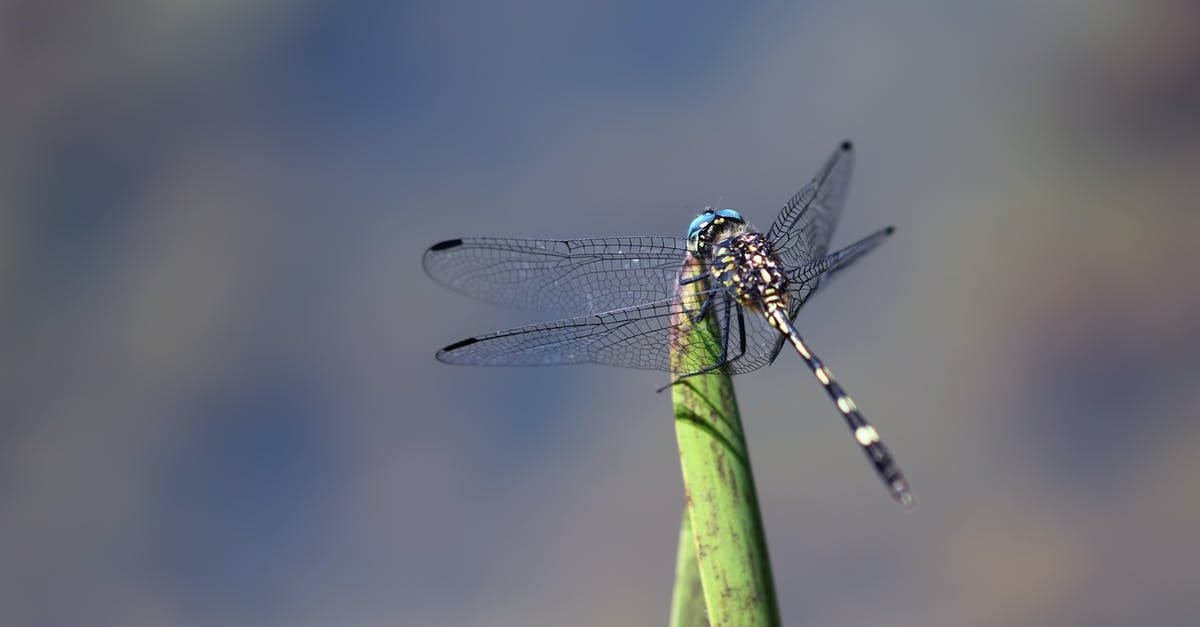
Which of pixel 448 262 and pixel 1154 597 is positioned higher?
pixel 1154 597

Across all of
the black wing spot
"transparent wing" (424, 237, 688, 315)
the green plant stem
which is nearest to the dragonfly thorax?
"transparent wing" (424, 237, 688, 315)

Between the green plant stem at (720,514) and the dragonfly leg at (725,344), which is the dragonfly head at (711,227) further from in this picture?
the green plant stem at (720,514)

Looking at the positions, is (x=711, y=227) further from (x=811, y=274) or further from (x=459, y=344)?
(x=459, y=344)

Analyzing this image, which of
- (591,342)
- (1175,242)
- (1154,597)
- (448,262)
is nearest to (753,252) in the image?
(591,342)

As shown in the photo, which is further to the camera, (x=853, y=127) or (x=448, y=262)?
(x=853, y=127)

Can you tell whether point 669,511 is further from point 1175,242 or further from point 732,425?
point 732,425

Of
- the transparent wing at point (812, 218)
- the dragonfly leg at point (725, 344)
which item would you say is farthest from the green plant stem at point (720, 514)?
the transparent wing at point (812, 218)

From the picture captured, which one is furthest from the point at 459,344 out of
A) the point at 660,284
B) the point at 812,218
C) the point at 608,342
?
the point at 812,218
